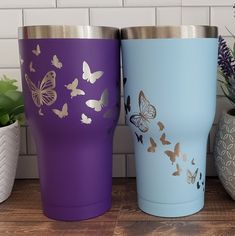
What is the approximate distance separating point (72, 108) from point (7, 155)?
0.63 ft

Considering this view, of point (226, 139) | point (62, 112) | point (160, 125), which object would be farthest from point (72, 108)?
point (226, 139)

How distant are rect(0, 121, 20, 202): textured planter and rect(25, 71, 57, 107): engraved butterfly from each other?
124 millimetres

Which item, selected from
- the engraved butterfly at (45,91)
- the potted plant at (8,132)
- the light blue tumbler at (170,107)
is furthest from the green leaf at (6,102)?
the light blue tumbler at (170,107)

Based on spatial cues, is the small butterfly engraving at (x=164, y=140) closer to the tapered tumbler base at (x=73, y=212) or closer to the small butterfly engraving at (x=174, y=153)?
the small butterfly engraving at (x=174, y=153)

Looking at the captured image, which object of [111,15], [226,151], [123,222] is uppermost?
[111,15]

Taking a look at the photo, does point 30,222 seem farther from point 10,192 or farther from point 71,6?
point 71,6

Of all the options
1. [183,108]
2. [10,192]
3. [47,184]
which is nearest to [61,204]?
[47,184]

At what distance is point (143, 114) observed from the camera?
0.67m

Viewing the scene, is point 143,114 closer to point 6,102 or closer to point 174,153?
point 174,153

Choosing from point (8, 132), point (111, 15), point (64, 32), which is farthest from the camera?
point (111, 15)

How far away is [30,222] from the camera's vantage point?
2.29 feet

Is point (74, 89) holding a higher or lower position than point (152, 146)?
higher

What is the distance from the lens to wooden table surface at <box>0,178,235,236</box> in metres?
0.66

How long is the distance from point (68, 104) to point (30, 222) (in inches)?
8.5
